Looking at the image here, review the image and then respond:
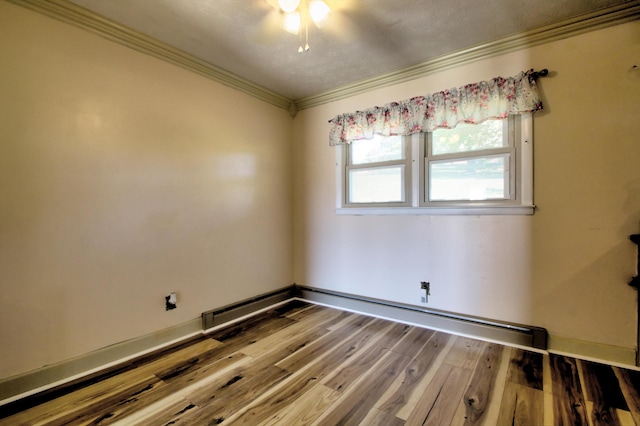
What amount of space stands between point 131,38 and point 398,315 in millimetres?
3256

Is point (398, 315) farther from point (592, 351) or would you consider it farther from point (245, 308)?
point (245, 308)

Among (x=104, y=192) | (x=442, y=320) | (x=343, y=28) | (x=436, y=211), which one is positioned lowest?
(x=442, y=320)

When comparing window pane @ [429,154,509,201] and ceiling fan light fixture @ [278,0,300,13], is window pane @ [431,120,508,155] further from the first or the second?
ceiling fan light fixture @ [278,0,300,13]

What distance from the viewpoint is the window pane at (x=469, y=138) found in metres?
2.35

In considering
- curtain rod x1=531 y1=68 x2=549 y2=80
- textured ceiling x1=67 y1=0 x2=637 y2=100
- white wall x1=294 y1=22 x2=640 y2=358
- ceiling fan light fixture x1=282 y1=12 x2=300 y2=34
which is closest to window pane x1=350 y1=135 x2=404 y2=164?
white wall x1=294 y1=22 x2=640 y2=358

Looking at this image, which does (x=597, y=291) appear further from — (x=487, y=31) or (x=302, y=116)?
(x=302, y=116)

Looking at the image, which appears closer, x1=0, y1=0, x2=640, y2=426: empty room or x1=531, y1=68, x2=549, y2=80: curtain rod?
x1=0, y1=0, x2=640, y2=426: empty room

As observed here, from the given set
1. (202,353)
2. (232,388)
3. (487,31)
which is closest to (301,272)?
(202,353)

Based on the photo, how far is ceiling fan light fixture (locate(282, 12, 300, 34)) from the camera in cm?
186

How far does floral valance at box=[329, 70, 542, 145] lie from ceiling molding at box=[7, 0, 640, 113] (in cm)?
24

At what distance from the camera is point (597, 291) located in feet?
6.53

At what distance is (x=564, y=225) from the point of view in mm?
2086

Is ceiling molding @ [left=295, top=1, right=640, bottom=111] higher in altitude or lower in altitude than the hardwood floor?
higher

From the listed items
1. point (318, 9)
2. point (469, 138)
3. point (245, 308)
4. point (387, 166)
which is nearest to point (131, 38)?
point (318, 9)
